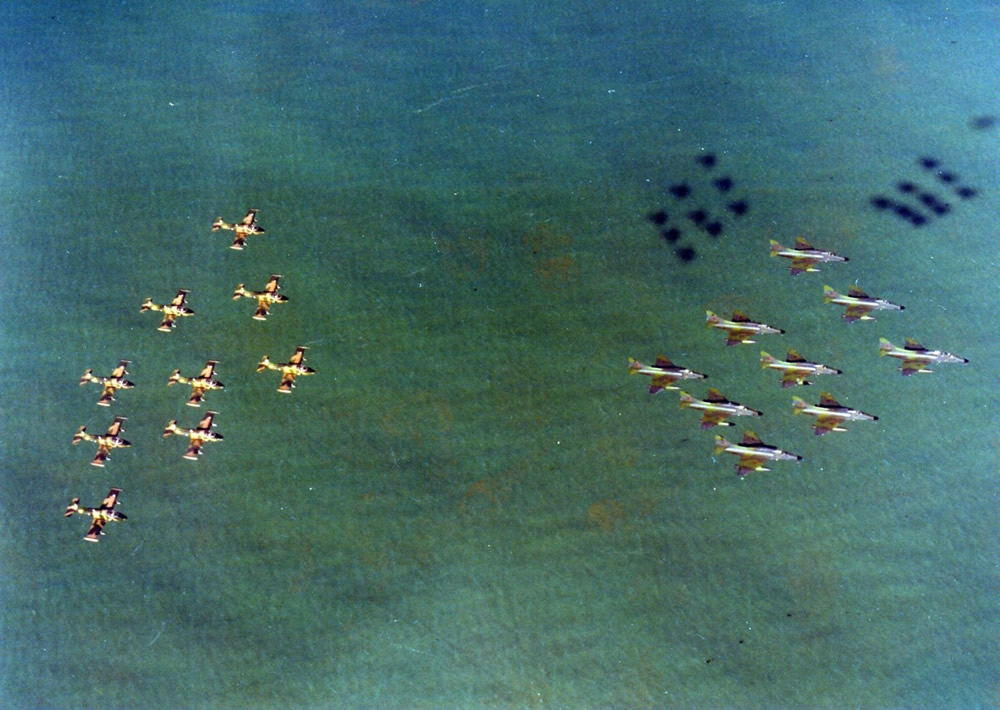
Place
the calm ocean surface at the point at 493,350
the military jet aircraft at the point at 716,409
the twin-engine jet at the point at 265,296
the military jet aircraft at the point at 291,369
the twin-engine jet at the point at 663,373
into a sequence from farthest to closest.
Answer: the twin-engine jet at the point at 265,296
the military jet aircraft at the point at 291,369
the twin-engine jet at the point at 663,373
the military jet aircraft at the point at 716,409
the calm ocean surface at the point at 493,350

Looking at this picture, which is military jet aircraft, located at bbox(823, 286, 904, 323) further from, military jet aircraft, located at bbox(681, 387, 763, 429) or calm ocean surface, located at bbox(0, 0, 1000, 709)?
military jet aircraft, located at bbox(681, 387, 763, 429)

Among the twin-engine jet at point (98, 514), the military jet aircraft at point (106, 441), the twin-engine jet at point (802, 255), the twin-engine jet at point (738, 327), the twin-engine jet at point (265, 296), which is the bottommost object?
the twin-engine jet at point (98, 514)

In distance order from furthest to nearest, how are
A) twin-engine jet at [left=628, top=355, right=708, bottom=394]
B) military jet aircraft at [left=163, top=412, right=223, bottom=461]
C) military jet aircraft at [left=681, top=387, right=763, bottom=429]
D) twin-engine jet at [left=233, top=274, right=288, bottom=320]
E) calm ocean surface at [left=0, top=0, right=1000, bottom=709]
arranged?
twin-engine jet at [left=233, top=274, right=288, bottom=320]
military jet aircraft at [left=163, top=412, right=223, bottom=461]
twin-engine jet at [left=628, top=355, right=708, bottom=394]
military jet aircraft at [left=681, top=387, right=763, bottom=429]
calm ocean surface at [left=0, top=0, right=1000, bottom=709]

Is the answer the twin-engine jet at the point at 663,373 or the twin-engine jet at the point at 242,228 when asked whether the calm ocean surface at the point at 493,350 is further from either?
the twin-engine jet at the point at 242,228

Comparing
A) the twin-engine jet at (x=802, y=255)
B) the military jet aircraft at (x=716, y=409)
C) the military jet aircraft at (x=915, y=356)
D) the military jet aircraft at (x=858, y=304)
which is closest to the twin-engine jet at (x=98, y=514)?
the military jet aircraft at (x=716, y=409)

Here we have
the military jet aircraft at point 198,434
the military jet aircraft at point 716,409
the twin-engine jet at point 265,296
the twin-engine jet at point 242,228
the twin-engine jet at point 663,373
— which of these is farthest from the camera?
the twin-engine jet at point 242,228

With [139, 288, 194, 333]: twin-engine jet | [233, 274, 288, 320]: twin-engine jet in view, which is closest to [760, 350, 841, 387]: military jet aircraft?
[233, 274, 288, 320]: twin-engine jet
